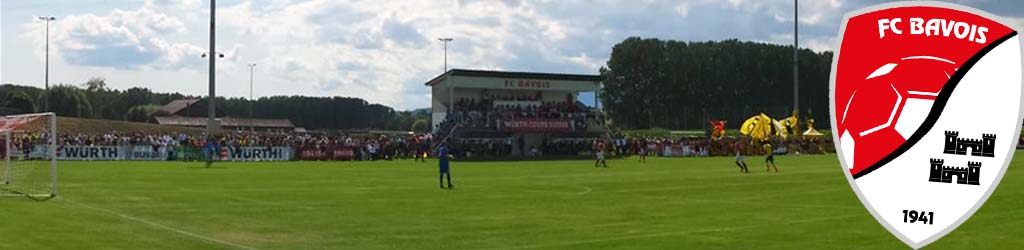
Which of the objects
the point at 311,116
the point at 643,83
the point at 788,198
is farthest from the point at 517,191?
the point at 311,116

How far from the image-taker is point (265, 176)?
41.3 meters

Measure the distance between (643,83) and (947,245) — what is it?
116m

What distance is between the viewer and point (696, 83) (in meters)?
131

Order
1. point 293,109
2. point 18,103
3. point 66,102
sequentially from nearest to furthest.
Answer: point 18,103
point 66,102
point 293,109

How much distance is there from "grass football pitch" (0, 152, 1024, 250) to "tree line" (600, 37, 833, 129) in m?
92.3

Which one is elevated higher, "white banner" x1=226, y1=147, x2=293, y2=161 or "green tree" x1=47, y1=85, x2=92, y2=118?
"green tree" x1=47, y1=85, x2=92, y2=118

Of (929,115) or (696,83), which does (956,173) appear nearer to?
(929,115)

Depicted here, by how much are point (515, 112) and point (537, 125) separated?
6.00 ft

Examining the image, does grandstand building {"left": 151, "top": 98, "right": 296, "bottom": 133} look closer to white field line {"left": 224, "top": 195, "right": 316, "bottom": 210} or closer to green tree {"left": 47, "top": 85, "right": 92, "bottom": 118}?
green tree {"left": 47, "top": 85, "right": 92, "bottom": 118}

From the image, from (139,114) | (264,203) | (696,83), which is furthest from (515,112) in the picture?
(139,114)

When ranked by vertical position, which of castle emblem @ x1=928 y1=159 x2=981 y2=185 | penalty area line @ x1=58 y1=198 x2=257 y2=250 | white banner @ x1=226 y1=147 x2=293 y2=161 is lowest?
penalty area line @ x1=58 y1=198 x2=257 y2=250

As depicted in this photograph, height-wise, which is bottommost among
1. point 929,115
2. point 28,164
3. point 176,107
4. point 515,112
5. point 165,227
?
point 165,227

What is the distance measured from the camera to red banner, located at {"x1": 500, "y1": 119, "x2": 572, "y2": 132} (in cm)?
7488

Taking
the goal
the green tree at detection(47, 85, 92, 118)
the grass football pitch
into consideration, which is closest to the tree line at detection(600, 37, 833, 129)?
the green tree at detection(47, 85, 92, 118)
